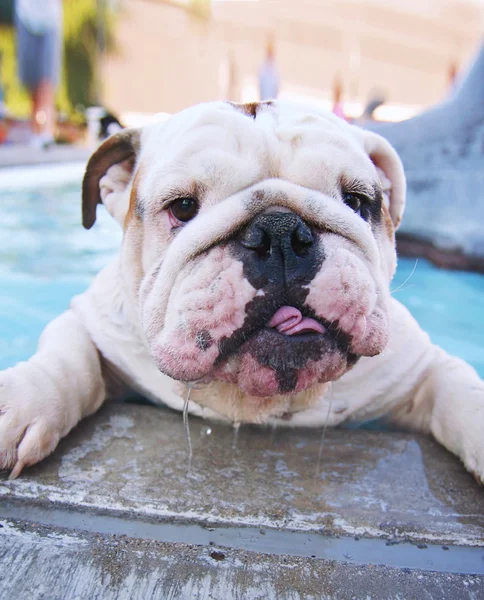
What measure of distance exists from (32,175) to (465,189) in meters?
6.40

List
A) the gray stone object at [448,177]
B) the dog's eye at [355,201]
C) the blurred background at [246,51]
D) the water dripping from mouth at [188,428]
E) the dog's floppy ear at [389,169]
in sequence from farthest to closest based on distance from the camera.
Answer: the blurred background at [246,51] → the gray stone object at [448,177] → the dog's floppy ear at [389,169] → the dog's eye at [355,201] → the water dripping from mouth at [188,428]

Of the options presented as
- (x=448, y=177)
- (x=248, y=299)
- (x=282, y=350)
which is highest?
(x=248, y=299)

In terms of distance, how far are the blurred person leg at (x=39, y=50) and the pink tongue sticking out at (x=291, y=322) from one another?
11599 millimetres

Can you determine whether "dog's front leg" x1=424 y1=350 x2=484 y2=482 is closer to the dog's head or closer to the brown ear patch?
the dog's head

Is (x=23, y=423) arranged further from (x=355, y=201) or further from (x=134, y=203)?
(x=355, y=201)

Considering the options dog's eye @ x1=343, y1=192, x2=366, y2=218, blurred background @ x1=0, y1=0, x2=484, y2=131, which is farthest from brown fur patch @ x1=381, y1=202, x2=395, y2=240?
blurred background @ x1=0, y1=0, x2=484, y2=131

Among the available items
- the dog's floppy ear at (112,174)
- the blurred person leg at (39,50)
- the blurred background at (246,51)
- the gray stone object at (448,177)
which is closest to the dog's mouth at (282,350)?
the dog's floppy ear at (112,174)

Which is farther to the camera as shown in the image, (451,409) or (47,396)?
(451,409)

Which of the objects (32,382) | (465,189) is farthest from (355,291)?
(465,189)

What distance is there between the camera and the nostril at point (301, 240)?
1.53 meters

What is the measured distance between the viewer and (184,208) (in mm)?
1810

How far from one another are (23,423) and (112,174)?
104 centimetres

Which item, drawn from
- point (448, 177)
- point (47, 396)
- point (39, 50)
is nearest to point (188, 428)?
point (47, 396)

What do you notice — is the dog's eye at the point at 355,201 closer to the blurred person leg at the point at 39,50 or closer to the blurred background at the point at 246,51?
the blurred person leg at the point at 39,50
